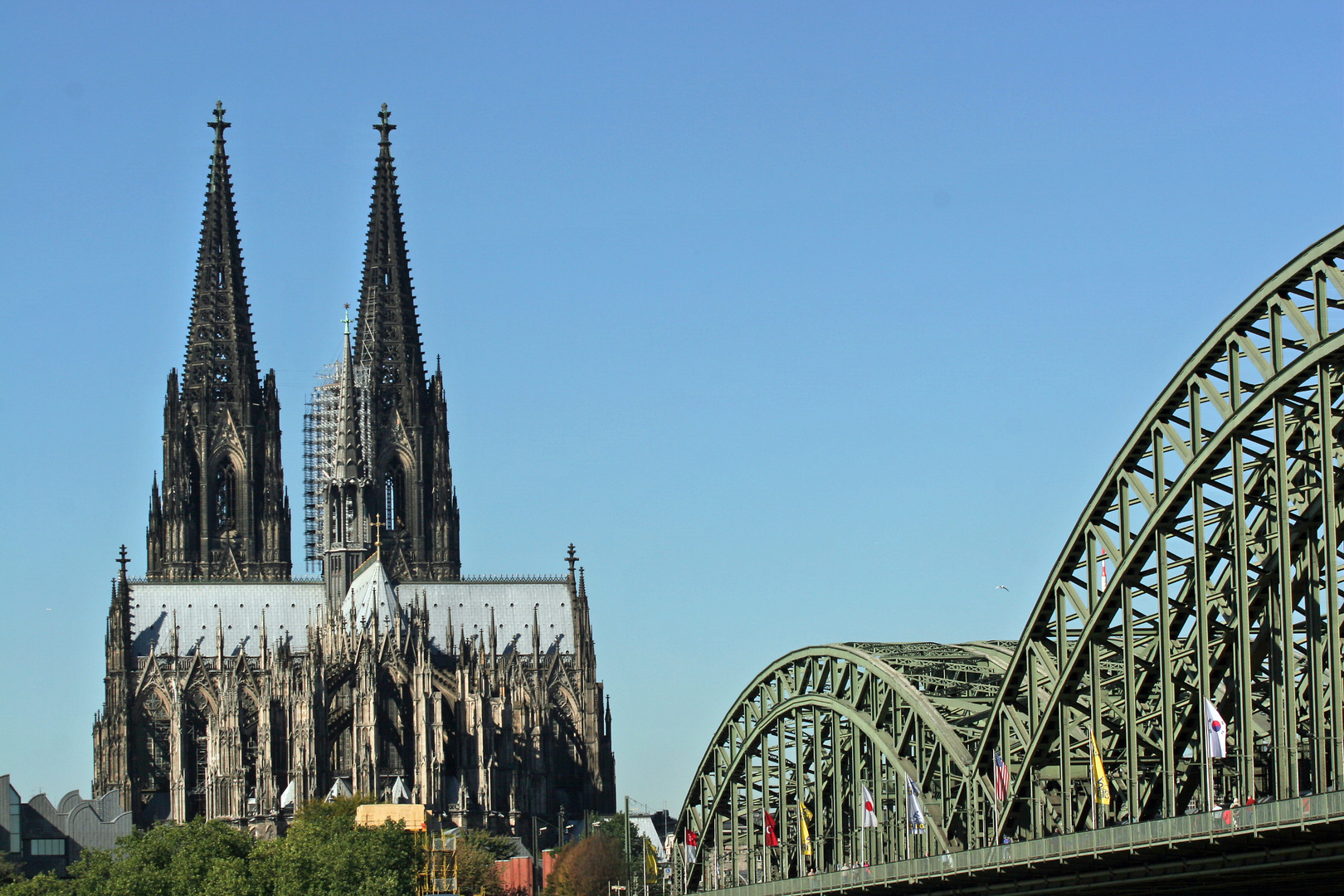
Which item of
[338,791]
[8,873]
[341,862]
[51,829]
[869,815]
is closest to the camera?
[869,815]

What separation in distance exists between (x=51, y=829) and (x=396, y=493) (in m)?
50.4

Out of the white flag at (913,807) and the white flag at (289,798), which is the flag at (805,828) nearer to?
the white flag at (913,807)

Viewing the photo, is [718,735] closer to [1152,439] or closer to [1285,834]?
[1152,439]

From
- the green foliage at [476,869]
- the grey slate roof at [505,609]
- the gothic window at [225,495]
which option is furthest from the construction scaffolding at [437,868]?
the gothic window at [225,495]

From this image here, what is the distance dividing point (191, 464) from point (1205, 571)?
13152 cm

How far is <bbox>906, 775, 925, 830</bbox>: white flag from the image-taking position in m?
65.4

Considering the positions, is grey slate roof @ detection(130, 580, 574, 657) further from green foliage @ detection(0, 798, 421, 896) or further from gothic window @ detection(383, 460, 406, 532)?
green foliage @ detection(0, 798, 421, 896)

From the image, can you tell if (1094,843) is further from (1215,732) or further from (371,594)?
(371,594)

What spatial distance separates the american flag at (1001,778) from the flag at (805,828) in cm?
1690

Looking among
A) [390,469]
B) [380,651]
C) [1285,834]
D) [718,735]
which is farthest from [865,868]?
[390,469]

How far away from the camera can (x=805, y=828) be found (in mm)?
77125

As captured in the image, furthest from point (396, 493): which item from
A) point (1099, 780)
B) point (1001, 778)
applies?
point (1099, 780)

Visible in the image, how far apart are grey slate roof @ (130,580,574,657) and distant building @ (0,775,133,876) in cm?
3077

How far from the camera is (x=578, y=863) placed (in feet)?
410
